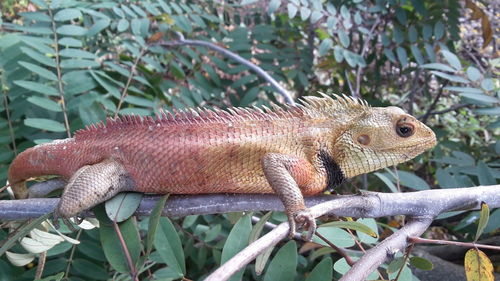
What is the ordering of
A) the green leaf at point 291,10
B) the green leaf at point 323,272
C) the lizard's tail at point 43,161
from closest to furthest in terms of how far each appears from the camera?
the green leaf at point 323,272
the lizard's tail at point 43,161
the green leaf at point 291,10

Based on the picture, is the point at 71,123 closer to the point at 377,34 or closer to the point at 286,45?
the point at 286,45

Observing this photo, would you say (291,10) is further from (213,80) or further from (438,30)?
(438,30)

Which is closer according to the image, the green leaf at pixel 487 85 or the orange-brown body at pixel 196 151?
the orange-brown body at pixel 196 151

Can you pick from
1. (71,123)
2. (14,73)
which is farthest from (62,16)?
(71,123)

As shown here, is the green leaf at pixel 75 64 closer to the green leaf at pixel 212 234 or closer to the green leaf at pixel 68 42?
the green leaf at pixel 68 42

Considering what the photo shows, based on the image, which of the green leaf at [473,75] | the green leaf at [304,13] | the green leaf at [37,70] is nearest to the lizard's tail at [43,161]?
the green leaf at [37,70]

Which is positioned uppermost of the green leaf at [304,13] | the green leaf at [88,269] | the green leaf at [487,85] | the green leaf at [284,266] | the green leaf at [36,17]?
the green leaf at [36,17]
